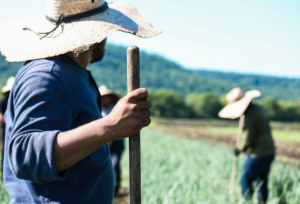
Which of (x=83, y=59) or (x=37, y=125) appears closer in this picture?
(x=37, y=125)

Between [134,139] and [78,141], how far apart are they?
→ 0.98 feet

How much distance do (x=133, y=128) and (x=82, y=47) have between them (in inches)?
13.2

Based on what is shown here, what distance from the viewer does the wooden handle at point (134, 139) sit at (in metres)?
1.03

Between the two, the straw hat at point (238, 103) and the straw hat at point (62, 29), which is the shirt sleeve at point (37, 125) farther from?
the straw hat at point (238, 103)

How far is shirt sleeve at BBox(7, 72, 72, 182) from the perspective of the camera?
775mm

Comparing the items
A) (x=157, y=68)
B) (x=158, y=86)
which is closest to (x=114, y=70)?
(x=158, y=86)

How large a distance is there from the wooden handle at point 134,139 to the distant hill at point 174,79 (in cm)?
8743

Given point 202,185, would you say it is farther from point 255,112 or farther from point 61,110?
point 61,110

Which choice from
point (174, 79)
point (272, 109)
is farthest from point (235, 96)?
point (174, 79)

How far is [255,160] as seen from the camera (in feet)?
11.6

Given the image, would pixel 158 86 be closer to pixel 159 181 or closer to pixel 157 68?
pixel 157 68

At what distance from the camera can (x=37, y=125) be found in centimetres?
79

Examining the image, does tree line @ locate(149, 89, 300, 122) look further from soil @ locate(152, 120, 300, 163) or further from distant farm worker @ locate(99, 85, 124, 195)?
distant farm worker @ locate(99, 85, 124, 195)

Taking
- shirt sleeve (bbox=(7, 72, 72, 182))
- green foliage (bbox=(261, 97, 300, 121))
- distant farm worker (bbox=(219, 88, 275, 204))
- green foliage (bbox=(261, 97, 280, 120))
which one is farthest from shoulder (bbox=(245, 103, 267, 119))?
green foliage (bbox=(261, 97, 280, 120))
